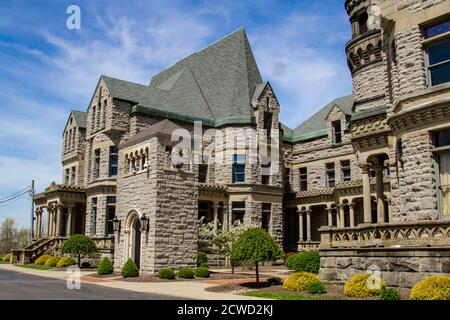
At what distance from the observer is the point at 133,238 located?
27.1 metres

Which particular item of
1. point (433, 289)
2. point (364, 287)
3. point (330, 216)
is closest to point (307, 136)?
point (330, 216)

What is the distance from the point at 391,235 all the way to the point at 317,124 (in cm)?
3043

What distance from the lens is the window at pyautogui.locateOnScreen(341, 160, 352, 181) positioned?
134 feet

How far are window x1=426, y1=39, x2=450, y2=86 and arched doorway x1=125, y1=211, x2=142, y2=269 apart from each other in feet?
55.1

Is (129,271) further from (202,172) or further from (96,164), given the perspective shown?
(96,164)

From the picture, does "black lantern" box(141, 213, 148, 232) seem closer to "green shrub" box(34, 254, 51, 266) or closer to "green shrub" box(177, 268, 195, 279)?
"green shrub" box(177, 268, 195, 279)

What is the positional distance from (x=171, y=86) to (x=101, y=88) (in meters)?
7.64

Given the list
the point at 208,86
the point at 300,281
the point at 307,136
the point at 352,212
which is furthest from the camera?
the point at 208,86

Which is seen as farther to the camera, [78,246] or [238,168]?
[238,168]

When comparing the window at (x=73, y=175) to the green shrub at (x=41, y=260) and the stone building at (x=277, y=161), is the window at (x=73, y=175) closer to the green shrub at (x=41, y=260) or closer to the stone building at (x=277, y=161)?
the stone building at (x=277, y=161)

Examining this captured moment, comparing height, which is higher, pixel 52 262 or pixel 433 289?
pixel 433 289

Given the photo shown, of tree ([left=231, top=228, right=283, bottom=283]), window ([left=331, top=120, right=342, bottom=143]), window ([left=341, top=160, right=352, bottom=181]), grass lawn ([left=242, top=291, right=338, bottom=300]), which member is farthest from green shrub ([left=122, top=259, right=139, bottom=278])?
window ([left=331, top=120, right=342, bottom=143])

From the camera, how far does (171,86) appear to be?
44.6m
